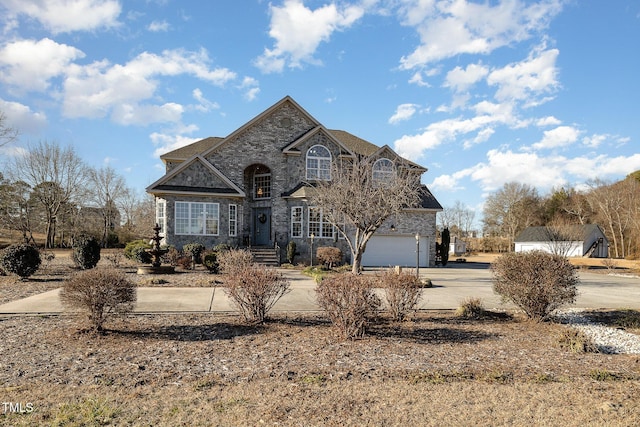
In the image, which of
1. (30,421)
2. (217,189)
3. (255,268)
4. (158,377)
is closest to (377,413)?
(158,377)

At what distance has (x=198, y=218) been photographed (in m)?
23.5

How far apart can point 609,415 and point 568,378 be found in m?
1.26

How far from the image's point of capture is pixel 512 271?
9.11 m

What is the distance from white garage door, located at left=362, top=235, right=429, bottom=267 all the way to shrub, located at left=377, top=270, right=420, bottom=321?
18100 mm

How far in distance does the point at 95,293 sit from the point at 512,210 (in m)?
59.7

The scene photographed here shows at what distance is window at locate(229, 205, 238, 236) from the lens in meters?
24.5

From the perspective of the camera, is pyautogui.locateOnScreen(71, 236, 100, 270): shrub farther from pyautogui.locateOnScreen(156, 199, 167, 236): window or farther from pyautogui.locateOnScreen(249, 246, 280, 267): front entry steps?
pyautogui.locateOnScreen(249, 246, 280, 267): front entry steps

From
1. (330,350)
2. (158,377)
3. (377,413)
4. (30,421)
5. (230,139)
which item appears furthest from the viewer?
(230,139)

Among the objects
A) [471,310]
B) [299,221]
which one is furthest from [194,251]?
[471,310]

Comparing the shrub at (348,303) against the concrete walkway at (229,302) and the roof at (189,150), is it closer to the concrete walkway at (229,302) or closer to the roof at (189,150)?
the concrete walkway at (229,302)

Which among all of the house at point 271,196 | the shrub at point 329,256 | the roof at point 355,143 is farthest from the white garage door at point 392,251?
the roof at point 355,143

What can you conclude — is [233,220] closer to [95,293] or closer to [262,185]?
[262,185]

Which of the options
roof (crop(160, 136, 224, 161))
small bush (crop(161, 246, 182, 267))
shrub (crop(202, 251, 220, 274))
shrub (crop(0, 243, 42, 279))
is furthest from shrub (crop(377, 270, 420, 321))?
roof (crop(160, 136, 224, 161))

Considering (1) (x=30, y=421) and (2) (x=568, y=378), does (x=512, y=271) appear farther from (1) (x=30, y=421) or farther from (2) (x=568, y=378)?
(1) (x=30, y=421)
